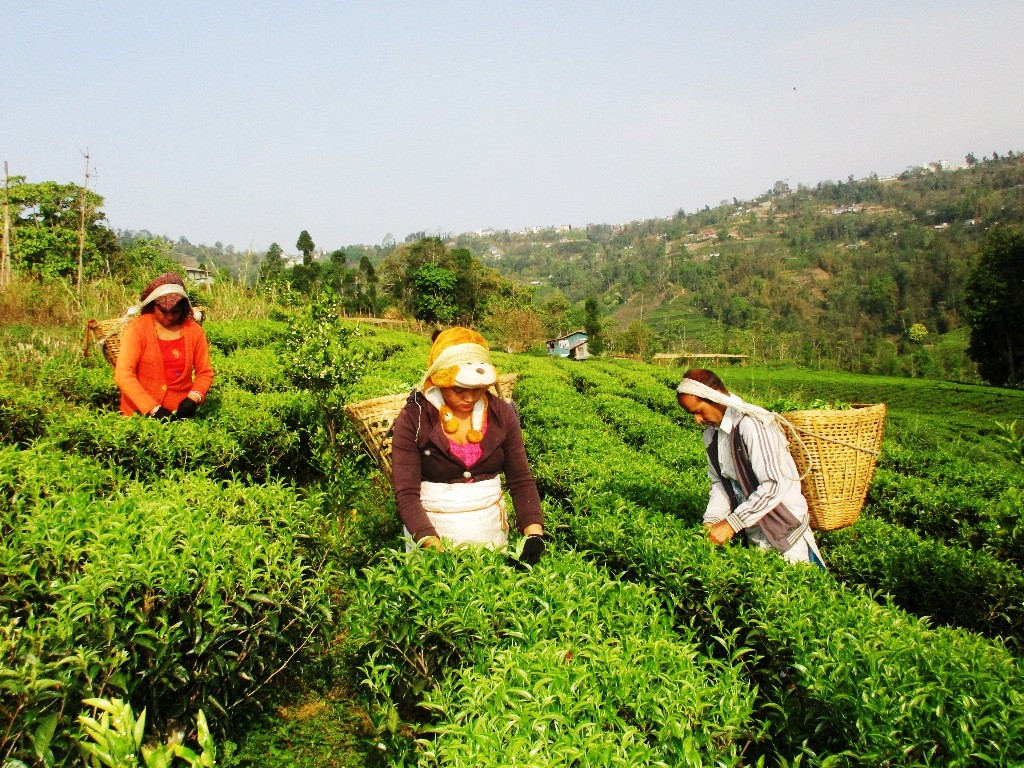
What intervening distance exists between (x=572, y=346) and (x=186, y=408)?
165 ft

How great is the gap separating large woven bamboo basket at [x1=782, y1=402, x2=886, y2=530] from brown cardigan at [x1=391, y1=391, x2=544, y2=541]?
142cm

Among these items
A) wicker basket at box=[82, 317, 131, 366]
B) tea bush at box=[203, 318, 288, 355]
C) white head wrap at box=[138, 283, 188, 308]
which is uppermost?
white head wrap at box=[138, 283, 188, 308]

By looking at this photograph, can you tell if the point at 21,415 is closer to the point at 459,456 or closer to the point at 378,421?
the point at 378,421

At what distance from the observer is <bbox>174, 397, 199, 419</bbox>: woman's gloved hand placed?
494 centimetres

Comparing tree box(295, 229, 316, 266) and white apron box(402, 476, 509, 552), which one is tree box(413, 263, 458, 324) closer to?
tree box(295, 229, 316, 266)

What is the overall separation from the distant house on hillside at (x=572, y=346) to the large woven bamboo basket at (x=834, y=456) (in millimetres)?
47933

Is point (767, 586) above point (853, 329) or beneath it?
above

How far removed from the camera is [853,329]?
76.4m

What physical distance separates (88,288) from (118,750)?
496 inches

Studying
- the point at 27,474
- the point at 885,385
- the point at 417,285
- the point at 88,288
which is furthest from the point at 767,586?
the point at 417,285

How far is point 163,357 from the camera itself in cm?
482

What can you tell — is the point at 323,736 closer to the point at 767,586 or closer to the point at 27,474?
the point at 27,474

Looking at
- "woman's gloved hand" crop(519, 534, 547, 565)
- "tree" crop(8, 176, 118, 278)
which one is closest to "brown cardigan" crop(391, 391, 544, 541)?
"woman's gloved hand" crop(519, 534, 547, 565)

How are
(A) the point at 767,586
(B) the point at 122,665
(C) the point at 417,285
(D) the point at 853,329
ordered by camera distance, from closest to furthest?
(B) the point at 122,665, (A) the point at 767,586, (C) the point at 417,285, (D) the point at 853,329
